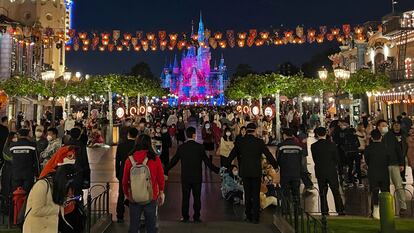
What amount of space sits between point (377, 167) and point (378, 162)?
0.33 ft

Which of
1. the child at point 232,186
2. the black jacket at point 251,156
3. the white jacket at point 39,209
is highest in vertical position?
the black jacket at point 251,156

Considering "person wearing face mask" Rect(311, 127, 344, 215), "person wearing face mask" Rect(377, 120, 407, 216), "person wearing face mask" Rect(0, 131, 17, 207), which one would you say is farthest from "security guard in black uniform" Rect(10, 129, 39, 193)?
"person wearing face mask" Rect(377, 120, 407, 216)

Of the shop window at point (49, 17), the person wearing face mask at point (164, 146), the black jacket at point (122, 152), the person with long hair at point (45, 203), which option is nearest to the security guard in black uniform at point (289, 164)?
the black jacket at point (122, 152)

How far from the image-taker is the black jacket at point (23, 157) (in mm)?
8211

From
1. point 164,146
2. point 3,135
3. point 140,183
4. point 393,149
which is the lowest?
point 140,183

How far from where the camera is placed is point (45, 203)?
4.21m

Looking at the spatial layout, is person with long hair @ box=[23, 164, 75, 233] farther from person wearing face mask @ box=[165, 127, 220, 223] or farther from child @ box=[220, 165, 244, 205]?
child @ box=[220, 165, 244, 205]

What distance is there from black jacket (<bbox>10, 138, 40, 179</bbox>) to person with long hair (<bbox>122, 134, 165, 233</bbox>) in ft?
10.8

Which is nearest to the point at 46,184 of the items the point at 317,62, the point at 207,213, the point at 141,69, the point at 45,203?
the point at 45,203

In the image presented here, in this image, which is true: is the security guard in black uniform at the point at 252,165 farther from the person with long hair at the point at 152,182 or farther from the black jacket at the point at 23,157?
the black jacket at the point at 23,157

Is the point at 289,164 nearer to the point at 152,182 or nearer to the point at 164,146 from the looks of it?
the point at 152,182

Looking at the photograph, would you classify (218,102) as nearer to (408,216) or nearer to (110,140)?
(110,140)

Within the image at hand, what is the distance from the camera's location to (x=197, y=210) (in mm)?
8078

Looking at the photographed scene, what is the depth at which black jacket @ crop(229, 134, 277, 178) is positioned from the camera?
25.9 ft
